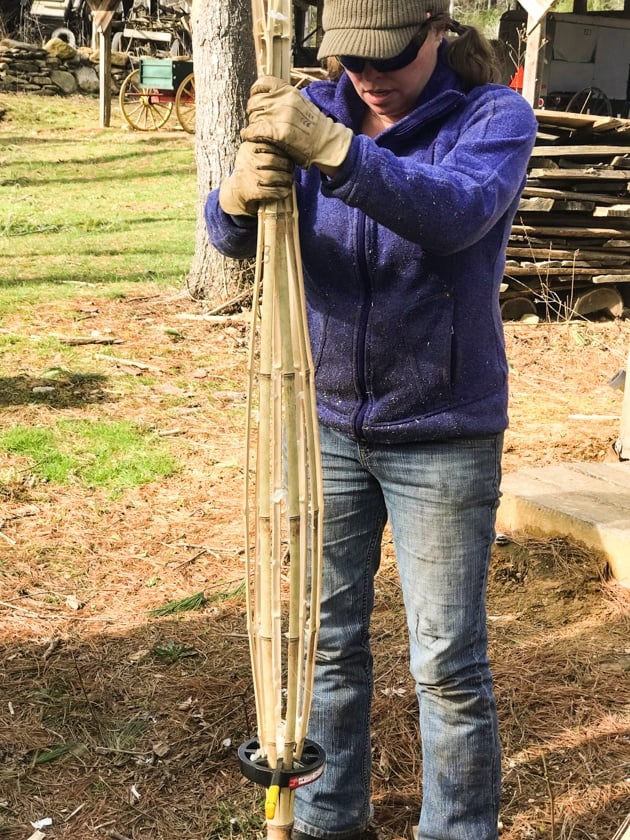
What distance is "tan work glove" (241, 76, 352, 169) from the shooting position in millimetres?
1662

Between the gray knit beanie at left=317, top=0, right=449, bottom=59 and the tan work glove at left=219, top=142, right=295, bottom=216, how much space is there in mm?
268

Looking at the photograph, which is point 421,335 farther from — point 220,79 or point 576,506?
point 220,79

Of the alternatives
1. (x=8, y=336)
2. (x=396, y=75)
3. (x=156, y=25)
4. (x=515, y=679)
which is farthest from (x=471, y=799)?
(x=156, y=25)

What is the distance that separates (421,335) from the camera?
77.6 inches

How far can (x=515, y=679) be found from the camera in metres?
3.21

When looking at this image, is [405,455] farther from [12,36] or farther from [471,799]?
[12,36]

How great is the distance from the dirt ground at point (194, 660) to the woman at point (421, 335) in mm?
652

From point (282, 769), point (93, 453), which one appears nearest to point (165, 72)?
point (93, 453)

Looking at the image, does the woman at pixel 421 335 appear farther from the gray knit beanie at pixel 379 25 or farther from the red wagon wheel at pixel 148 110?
the red wagon wheel at pixel 148 110

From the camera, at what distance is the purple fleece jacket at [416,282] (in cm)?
188

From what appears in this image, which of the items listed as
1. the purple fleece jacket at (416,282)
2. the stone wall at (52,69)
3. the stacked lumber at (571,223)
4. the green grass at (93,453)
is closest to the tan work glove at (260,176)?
the purple fleece jacket at (416,282)

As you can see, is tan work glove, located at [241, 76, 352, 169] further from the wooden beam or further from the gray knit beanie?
the wooden beam

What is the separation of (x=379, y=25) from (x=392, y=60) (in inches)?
2.8

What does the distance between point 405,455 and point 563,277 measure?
6234 mm
